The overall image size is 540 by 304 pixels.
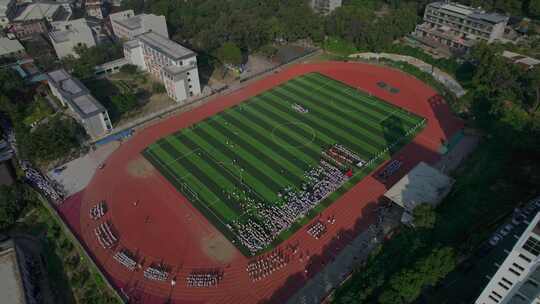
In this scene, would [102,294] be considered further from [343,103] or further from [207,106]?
[343,103]

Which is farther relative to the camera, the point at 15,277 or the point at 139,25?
the point at 139,25

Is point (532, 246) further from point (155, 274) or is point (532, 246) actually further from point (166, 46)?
point (166, 46)

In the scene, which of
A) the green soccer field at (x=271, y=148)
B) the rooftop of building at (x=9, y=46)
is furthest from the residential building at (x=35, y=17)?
the green soccer field at (x=271, y=148)

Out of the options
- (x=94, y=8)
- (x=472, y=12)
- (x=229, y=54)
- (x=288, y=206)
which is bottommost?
(x=288, y=206)

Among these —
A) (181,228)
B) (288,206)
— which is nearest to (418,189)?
(288,206)

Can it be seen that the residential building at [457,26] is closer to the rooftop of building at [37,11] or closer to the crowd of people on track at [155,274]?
the crowd of people on track at [155,274]

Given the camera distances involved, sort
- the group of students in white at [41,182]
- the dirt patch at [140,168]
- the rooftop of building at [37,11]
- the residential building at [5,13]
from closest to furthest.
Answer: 1. the group of students in white at [41,182]
2. the dirt patch at [140,168]
3. the residential building at [5,13]
4. the rooftop of building at [37,11]

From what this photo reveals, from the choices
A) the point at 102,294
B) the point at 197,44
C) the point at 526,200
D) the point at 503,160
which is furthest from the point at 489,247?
the point at 197,44
